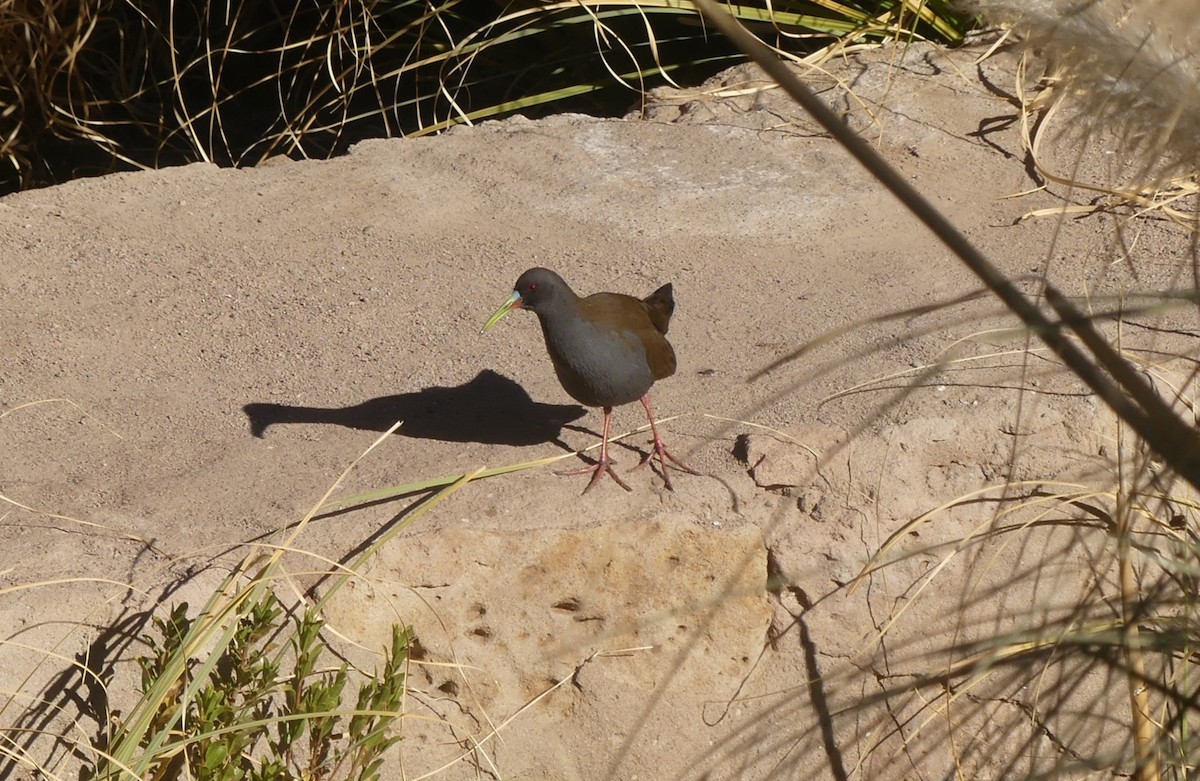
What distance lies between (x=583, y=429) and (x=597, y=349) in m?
0.51

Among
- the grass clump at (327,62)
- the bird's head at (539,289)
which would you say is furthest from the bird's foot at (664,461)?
the grass clump at (327,62)

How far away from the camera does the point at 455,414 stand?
4156 millimetres

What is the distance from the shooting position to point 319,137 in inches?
295

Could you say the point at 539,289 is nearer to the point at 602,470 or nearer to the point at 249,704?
the point at 602,470

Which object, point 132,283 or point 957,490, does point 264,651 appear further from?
point 132,283

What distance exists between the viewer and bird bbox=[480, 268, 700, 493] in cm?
375

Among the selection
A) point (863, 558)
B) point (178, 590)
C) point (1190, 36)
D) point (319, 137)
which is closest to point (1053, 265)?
point (863, 558)

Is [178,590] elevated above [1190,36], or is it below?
below

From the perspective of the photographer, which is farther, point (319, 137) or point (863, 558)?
point (319, 137)

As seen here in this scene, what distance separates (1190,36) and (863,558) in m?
A: 2.25

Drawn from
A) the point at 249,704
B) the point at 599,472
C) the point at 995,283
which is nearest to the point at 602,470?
the point at 599,472

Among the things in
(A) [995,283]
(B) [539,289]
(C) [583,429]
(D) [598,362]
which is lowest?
(C) [583,429]

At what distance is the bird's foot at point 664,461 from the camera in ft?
11.9

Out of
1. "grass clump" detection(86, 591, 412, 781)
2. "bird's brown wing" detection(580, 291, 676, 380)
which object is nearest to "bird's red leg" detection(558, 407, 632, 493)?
"bird's brown wing" detection(580, 291, 676, 380)
